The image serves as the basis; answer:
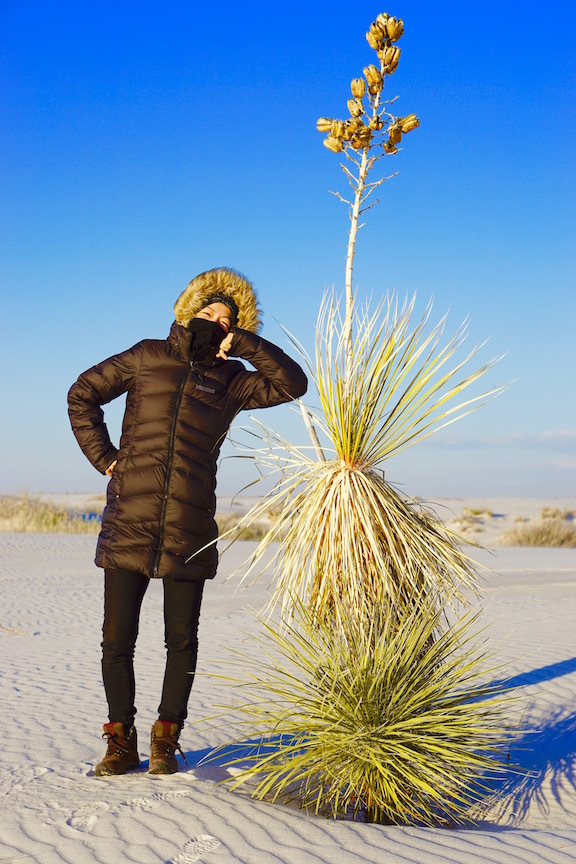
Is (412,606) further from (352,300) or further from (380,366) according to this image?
(352,300)

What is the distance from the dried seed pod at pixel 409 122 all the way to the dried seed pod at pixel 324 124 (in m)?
0.32

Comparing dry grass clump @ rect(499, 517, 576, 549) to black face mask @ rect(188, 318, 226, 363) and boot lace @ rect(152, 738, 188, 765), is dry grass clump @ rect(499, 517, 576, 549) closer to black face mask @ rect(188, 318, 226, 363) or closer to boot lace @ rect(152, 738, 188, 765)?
boot lace @ rect(152, 738, 188, 765)

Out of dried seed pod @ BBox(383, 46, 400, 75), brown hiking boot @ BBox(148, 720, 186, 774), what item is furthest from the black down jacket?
dried seed pod @ BBox(383, 46, 400, 75)

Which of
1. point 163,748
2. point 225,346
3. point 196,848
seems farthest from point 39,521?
point 196,848

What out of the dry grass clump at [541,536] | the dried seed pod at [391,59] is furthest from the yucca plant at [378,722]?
the dry grass clump at [541,536]

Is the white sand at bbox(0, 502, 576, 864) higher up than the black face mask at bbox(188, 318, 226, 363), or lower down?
lower down

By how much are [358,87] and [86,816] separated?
3302 mm

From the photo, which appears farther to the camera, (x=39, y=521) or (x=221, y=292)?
(x=39, y=521)

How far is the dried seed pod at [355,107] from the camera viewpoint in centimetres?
388

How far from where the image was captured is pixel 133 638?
3779 mm

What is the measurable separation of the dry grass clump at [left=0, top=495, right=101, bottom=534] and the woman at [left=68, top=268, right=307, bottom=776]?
17681 millimetres

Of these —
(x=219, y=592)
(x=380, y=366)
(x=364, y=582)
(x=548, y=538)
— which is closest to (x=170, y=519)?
(x=364, y=582)

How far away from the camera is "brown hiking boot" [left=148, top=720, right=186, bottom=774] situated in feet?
12.3

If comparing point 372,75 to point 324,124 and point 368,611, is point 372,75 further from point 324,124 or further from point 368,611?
point 368,611
